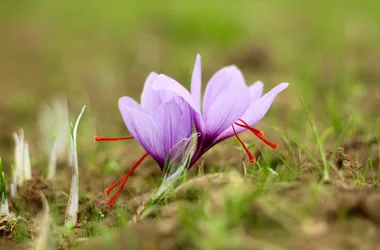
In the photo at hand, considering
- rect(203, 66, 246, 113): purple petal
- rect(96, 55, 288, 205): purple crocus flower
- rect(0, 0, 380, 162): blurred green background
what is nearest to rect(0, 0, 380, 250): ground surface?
rect(0, 0, 380, 162): blurred green background

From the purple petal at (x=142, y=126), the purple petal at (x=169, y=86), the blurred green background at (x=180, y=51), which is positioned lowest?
the blurred green background at (x=180, y=51)

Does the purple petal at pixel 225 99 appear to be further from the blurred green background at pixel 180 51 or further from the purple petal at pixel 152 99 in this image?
the blurred green background at pixel 180 51

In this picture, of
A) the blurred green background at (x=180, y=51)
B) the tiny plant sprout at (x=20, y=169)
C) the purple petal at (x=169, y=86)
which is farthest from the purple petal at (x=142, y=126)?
the blurred green background at (x=180, y=51)

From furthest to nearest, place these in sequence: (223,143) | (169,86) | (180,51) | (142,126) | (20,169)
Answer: (180,51) < (223,143) < (20,169) < (142,126) < (169,86)

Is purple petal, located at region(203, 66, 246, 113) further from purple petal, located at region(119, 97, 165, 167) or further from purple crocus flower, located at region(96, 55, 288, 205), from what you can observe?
purple petal, located at region(119, 97, 165, 167)

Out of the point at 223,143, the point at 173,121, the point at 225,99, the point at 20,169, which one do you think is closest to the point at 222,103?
the point at 225,99

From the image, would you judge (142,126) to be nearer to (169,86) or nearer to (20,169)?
(169,86)
